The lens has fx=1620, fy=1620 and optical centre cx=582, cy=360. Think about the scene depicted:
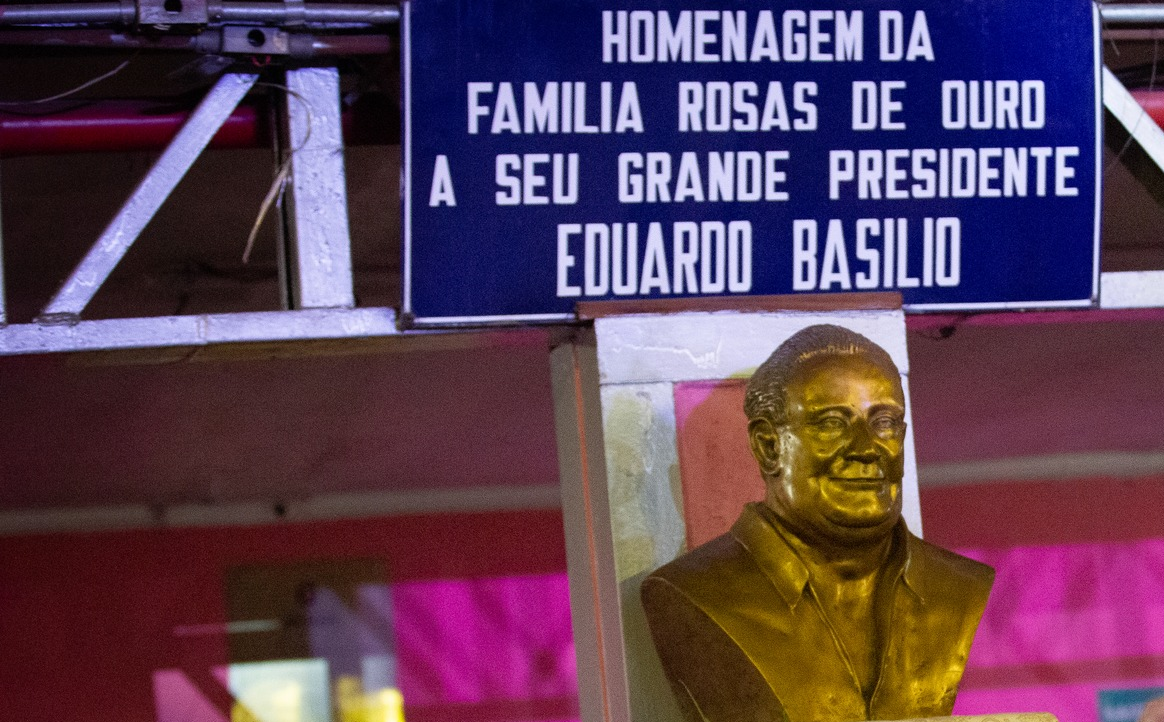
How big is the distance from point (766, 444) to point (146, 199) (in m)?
1.43

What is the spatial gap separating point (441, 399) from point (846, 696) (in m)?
3.22

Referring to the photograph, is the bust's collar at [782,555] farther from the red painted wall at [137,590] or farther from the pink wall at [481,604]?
the red painted wall at [137,590]

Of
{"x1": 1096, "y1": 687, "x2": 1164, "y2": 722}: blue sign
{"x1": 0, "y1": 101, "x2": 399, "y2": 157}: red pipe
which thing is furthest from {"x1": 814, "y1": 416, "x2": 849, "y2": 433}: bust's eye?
{"x1": 1096, "y1": 687, "x2": 1164, "y2": 722}: blue sign

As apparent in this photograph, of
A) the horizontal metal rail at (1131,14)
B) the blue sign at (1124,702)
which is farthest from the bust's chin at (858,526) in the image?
the blue sign at (1124,702)

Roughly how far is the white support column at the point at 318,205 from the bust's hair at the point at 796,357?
99 cm

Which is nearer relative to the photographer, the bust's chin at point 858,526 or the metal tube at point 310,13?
the bust's chin at point 858,526

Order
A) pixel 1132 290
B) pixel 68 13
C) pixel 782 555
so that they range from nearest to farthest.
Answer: pixel 782 555, pixel 68 13, pixel 1132 290

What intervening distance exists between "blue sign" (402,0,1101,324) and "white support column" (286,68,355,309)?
178mm

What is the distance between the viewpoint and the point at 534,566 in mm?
5906

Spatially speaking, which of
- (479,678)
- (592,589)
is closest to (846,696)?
(592,589)

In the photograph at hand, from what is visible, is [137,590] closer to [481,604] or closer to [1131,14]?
[481,604]

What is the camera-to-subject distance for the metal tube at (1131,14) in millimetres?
3645

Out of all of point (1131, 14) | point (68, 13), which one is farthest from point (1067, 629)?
point (68, 13)

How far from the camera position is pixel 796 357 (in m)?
2.78
